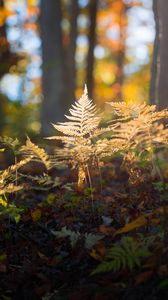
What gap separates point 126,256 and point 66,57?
11059 mm

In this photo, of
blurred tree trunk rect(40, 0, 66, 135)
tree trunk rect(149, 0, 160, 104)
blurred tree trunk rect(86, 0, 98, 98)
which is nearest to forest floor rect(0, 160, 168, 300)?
tree trunk rect(149, 0, 160, 104)

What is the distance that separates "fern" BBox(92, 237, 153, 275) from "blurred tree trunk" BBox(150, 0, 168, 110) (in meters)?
3.03

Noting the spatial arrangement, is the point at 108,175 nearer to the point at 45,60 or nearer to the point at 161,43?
the point at 161,43

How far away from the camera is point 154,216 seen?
3982mm

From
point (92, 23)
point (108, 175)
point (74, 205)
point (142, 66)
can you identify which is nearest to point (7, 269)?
point (74, 205)

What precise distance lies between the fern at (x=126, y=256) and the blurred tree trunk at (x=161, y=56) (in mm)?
3029

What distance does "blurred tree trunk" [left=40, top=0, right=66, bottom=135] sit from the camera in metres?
12.7

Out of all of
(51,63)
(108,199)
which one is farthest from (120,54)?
(108,199)

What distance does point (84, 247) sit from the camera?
3793mm

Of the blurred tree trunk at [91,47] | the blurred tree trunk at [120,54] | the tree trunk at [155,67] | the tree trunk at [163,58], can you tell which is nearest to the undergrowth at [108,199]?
the tree trunk at [163,58]

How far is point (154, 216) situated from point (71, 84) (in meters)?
9.49

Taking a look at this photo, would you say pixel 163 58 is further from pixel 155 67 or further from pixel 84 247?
pixel 84 247

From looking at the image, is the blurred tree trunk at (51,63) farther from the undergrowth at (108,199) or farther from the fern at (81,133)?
the fern at (81,133)

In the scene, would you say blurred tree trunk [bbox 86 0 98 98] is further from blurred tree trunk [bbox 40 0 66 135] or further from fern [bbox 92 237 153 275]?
fern [bbox 92 237 153 275]
